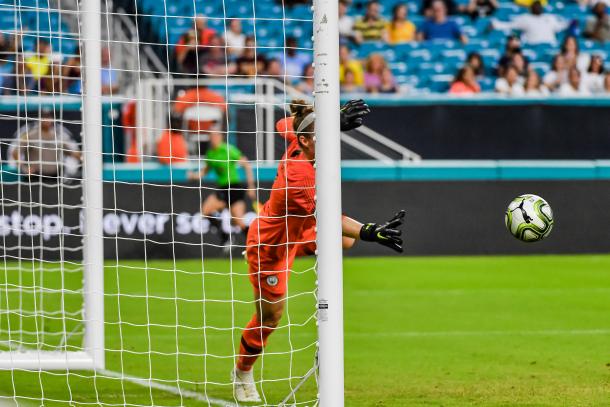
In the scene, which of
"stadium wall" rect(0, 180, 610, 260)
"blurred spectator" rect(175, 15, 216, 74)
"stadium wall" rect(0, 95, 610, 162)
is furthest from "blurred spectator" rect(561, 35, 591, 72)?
"blurred spectator" rect(175, 15, 216, 74)

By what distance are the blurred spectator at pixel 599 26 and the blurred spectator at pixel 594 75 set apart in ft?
5.25

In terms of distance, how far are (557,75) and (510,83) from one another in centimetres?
90

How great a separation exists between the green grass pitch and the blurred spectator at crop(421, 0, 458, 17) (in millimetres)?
7607

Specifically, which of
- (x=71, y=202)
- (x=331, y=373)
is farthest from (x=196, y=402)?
(x=71, y=202)

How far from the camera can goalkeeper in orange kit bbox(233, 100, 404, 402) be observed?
7.38m

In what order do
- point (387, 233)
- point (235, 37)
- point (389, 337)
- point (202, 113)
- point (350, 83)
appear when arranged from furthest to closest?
point (235, 37) → point (350, 83) → point (202, 113) → point (389, 337) → point (387, 233)

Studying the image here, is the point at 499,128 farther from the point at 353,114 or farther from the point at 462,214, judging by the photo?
the point at 353,114

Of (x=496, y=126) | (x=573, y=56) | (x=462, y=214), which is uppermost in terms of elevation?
(x=573, y=56)

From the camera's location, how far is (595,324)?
446 inches

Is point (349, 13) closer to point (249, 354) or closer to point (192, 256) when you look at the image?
point (192, 256)

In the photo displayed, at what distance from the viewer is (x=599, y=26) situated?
74.6 feet

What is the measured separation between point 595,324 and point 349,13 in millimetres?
12384

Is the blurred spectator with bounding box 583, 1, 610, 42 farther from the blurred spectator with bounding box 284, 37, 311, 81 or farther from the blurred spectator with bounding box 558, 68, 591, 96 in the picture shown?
the blurred spectator with bounding box 284, 37, 311, 81

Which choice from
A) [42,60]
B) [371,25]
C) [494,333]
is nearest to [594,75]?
[371,25]
